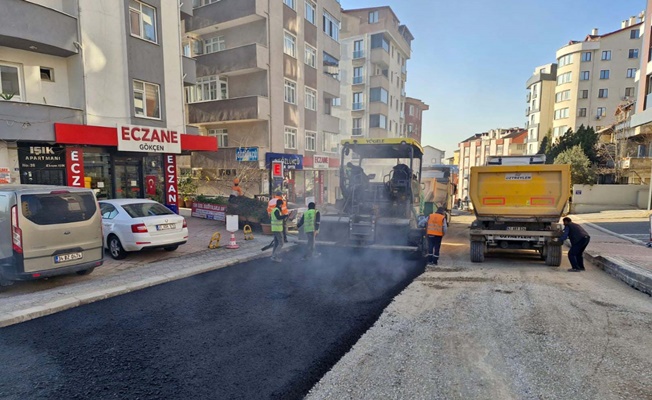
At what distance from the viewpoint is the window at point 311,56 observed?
26.2m

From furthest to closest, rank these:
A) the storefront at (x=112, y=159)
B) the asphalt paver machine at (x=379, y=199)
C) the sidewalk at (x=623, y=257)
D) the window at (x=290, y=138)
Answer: the window at (x=290, y=138) → the storefront at (x=112, y=159) → the asphalt paver machine at (x=379, y=199) → the sidewalk at (x=623, y=257)

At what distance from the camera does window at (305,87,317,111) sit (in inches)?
1041

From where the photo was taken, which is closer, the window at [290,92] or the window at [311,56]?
the window at [290,92]

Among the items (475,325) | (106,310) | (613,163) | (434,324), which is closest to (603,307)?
(475,325)

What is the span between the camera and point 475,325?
17.1ft

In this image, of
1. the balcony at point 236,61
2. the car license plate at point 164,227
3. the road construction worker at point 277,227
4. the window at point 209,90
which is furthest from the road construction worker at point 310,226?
the window at point 209,90

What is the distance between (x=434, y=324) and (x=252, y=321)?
2.67 metres

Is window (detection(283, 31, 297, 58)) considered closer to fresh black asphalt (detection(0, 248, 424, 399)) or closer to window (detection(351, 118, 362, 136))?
window (detection(351, 118, 362, 136))

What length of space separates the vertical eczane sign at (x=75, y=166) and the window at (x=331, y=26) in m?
21.2

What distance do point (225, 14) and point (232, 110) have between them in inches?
227

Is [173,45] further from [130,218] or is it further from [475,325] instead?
[475,325]

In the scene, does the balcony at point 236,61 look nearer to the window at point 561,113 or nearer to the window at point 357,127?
the window at point 357,127

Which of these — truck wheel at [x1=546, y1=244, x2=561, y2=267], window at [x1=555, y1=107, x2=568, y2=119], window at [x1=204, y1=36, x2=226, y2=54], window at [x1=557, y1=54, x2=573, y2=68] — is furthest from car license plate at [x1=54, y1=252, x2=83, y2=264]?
window at [x1=557, y1=54, x2=573, y2=68]

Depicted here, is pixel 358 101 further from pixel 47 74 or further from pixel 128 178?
pixel 47 74
